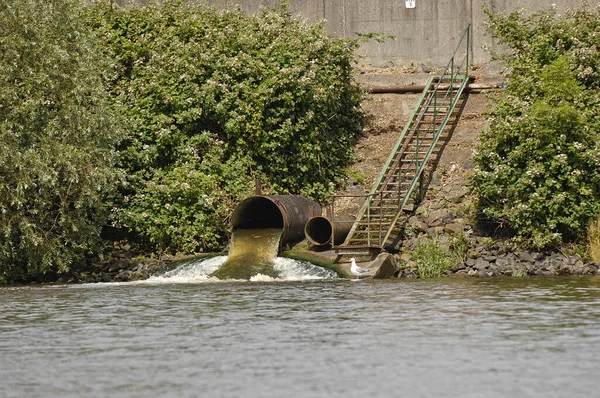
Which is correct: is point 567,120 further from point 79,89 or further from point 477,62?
point 79,89

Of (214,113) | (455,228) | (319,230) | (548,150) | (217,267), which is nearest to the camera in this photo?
(548,150)

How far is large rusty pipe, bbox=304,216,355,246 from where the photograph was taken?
79.3ft

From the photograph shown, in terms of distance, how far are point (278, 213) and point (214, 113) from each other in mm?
2873

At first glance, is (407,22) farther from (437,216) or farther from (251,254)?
(251,254)

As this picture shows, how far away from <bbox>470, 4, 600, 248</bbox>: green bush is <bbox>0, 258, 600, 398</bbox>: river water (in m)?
2.84

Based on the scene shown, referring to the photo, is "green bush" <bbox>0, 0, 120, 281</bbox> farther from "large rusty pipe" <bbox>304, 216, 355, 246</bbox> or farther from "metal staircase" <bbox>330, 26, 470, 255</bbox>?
"metal staircase" <bbox>330, 26, 470, 255</bbox>

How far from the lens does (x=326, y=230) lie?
25.0 meters

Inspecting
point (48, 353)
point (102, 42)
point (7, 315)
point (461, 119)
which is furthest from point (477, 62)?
point (48, 353)

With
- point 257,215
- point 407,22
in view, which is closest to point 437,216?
point 257,215

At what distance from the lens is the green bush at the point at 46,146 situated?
23266mm

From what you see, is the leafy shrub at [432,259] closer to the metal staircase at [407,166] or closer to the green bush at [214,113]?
the metal staircase at [407,166]

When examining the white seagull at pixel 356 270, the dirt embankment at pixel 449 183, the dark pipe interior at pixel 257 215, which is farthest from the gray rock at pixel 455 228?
the dark pipe interior at pixel 257 215

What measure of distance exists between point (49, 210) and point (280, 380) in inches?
554

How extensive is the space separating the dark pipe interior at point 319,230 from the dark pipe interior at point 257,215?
113 centimetres
